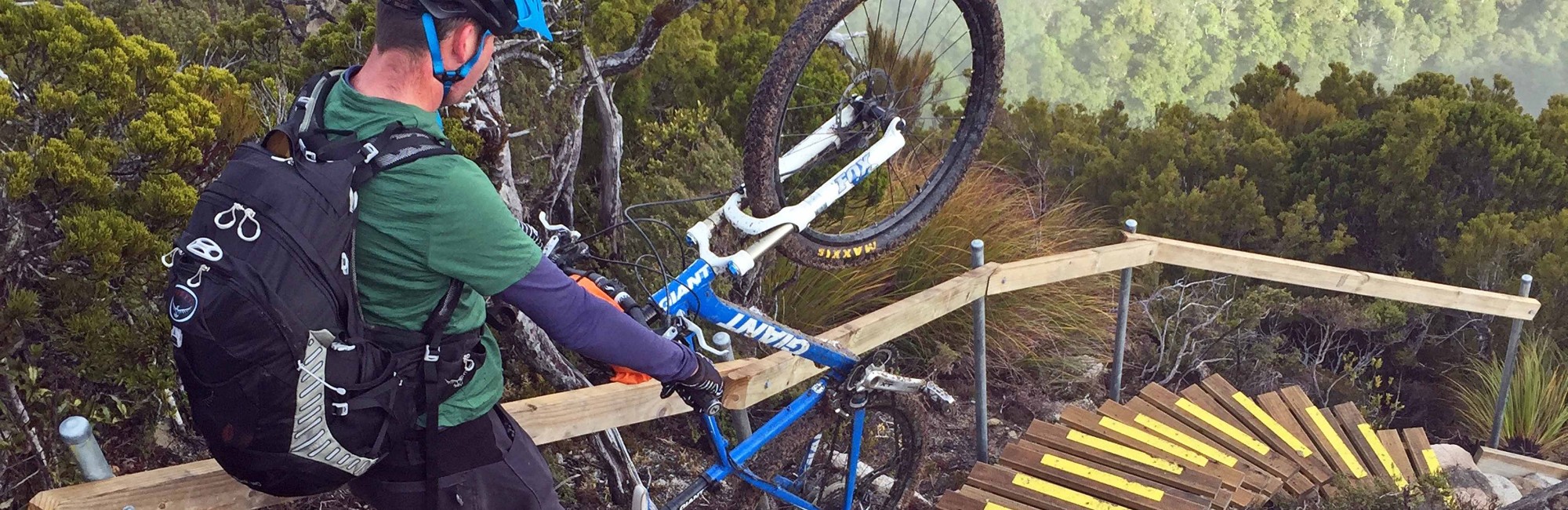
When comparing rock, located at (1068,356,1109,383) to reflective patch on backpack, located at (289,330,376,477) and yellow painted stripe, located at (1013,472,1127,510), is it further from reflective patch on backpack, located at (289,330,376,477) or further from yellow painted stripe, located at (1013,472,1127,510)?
reflective patch on backpack, located at (289,330,376,477)

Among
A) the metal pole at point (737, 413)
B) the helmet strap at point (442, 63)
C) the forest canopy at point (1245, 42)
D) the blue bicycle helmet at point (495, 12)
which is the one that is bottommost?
the metal pole at point (737, 413)

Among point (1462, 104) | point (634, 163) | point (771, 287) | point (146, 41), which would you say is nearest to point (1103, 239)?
point (1462, 104)

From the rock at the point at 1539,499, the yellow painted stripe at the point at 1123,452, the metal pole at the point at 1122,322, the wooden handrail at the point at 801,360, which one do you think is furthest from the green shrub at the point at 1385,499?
the wooden handrail at the point at 801,360

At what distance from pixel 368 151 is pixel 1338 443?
413cm

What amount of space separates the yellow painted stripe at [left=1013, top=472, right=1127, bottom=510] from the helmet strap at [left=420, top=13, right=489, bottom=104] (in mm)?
2604

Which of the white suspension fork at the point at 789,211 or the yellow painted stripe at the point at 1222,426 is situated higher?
the white suspension fork at the point at 789,211

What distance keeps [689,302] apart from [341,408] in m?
1.03

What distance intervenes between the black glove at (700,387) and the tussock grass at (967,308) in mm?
2562

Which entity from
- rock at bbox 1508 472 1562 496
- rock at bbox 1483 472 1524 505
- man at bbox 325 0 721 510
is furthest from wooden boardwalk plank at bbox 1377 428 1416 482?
man at bbox 325 0 721 510

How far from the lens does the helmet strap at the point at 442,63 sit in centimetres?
178

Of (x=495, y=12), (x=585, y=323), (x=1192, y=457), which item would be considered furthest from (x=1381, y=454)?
(x=495, y=12)

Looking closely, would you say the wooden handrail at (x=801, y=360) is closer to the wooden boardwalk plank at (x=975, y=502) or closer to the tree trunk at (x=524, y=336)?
the wooden boardwalk plank at (x=975, y=502)

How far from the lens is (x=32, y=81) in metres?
2.75

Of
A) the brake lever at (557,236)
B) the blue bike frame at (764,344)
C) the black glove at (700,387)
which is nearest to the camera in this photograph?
the black glove at (700,387)
